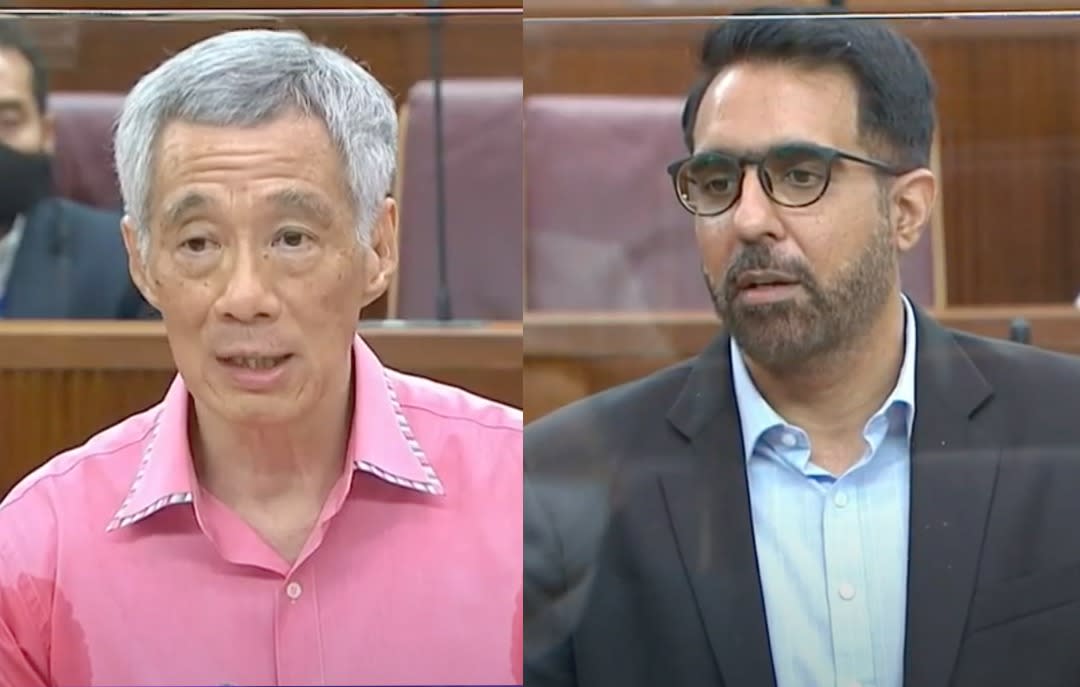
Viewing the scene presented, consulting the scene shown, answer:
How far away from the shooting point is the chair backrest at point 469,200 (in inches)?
34.9

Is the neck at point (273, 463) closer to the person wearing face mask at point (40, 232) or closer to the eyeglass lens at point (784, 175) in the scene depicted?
the person wearing face mask at point (40, 232)

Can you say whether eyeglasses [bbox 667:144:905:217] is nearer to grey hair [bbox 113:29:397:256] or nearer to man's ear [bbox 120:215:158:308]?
grey hair [bbox 113:29:397:256]

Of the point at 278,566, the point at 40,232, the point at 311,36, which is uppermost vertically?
the point at 311,36

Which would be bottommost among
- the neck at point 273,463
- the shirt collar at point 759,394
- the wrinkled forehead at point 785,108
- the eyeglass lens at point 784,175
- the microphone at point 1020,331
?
the neck at point 273,463

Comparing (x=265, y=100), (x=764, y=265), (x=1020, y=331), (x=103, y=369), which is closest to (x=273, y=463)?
(x=103, y=369)

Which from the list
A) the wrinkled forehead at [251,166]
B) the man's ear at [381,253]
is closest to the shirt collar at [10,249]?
the wrinkled forehead at [251,166]

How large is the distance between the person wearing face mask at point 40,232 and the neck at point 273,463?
96 millimetres

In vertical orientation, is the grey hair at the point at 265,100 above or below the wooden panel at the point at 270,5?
below

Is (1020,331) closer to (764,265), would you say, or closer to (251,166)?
(764,265)

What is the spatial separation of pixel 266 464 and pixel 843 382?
364 millimetres

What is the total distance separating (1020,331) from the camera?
888 mm

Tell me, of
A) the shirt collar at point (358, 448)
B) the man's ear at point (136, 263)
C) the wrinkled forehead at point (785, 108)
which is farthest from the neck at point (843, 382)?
the man's ear at point (136, 263)

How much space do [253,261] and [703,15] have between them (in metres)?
0.32

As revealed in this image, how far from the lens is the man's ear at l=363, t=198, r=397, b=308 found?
2.89 feet
